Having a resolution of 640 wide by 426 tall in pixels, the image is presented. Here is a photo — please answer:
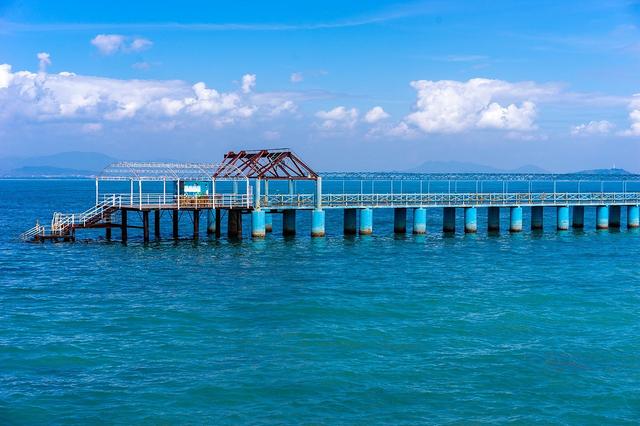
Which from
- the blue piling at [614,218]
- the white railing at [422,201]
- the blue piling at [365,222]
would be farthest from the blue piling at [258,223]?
the blue piling at [614,218]

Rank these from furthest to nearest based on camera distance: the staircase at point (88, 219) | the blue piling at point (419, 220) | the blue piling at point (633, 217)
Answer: the blue piling at point (633, 217)
the blue piling at point (419, 220)
the staircase at point (88, 219)

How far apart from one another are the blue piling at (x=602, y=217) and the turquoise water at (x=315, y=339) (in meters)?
22.1

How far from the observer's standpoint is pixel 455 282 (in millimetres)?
40812

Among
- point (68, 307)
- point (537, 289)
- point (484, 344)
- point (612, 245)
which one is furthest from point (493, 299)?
point (612, 245)

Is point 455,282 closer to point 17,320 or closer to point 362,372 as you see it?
point 362,372

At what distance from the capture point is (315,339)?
92.3 ft

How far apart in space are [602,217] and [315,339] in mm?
51715

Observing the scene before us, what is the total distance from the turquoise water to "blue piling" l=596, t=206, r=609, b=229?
2213 cm

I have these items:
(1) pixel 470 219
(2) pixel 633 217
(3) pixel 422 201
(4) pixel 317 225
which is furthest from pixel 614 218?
(4) pixel 317 225

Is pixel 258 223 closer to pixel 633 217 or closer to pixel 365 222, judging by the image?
pixel 365 222

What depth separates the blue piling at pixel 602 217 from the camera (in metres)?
71.0

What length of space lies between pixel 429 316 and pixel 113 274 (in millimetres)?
19661

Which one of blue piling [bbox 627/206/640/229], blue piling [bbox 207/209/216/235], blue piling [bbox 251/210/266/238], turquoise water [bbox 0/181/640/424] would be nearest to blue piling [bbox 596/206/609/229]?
blue piling [bbox 627/206/640/229]

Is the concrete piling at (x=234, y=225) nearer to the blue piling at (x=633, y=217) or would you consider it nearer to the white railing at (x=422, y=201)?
the white railing at (x=422, y=201)
